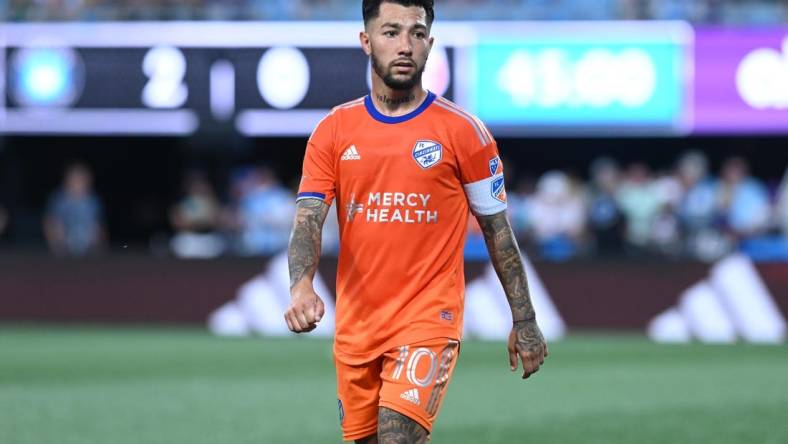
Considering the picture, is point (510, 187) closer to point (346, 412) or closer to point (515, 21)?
point (515, 21)

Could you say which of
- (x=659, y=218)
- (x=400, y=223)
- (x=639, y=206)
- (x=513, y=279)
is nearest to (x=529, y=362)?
(x=513, y=279)

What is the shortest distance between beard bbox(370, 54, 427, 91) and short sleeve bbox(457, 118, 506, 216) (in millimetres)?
265

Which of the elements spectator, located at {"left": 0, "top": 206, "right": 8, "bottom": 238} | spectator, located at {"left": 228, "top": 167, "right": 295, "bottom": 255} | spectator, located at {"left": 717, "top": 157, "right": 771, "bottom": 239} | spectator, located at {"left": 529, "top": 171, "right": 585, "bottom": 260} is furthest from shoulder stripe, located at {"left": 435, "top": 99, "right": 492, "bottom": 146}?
spectator, located at {"left": 0, "top": 206, "right": 8, "bottom": 238}

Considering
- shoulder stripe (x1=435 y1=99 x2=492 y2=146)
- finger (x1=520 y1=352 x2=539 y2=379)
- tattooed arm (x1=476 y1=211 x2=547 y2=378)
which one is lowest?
finger (x1=520 y1=352 x2=539 y2=379)

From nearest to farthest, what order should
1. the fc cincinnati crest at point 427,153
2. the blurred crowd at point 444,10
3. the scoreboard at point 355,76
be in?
the fc cincinnati crest at point 427,153
the scoreboard at point 355,76
the blurred crowd at point 444,10

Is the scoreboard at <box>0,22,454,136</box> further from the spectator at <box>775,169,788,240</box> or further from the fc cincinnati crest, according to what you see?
the fc cincinnati crest

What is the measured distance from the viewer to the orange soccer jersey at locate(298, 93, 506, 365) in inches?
190

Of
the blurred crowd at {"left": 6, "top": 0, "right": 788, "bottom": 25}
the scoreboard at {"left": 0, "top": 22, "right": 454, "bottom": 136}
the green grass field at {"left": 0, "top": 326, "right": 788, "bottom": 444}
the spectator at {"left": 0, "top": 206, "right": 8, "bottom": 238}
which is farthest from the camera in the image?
the spectator at {"left": 0, "top": 206, "right": 8, "bottom": 238}

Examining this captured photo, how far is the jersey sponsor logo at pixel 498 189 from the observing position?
4926mm

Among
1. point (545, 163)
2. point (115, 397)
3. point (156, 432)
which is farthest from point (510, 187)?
point (156, 432)

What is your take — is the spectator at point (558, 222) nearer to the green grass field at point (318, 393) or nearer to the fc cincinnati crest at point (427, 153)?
the green grass field at point (318, 393)

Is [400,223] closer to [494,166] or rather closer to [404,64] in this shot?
[494,166]

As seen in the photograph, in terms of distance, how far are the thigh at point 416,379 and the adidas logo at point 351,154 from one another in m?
0.69

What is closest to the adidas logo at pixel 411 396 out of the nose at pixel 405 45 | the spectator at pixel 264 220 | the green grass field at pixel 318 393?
the nose at pixel 405 45
